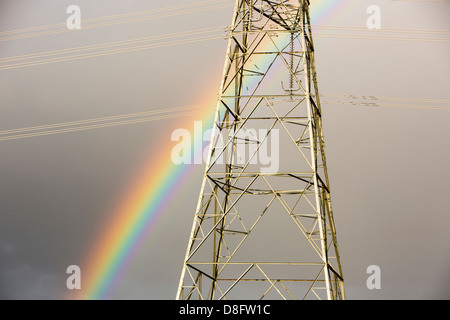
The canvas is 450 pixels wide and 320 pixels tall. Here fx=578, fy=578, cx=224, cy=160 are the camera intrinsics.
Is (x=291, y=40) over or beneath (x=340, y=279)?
over

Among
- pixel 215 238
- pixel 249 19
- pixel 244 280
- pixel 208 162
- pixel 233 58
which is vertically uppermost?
pixel 249 19

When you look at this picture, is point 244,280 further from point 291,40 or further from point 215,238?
point 291,40
